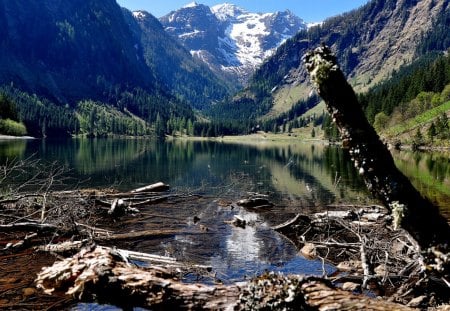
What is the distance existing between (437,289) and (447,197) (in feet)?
121

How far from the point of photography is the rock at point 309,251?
1935 cm

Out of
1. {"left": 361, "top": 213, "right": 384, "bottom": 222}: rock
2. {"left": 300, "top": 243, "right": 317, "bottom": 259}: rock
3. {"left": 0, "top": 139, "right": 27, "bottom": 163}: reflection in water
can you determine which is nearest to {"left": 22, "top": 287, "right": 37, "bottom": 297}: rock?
{"left": 300, "top": 243, "right": 317, "bottom": 259}: rock

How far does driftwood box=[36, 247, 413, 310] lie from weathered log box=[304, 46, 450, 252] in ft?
5.47

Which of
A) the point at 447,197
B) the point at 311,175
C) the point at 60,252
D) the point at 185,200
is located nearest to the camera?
the point at 60,252

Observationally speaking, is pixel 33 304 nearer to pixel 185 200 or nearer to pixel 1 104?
pixel 185 200

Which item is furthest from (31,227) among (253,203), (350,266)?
(253,203)

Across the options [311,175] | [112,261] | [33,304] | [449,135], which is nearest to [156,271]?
[112,261]

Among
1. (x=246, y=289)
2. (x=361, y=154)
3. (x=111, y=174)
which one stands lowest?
(x=111, y=174)

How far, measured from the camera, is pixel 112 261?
8828 mm

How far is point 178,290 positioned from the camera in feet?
25.4

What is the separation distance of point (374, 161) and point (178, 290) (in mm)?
4366

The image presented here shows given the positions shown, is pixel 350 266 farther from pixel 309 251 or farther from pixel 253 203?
pixel 253 203

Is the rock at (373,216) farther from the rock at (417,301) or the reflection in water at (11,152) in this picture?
the reflection in water at (11,152)

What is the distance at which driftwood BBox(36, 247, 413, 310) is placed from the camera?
6.48 metres
